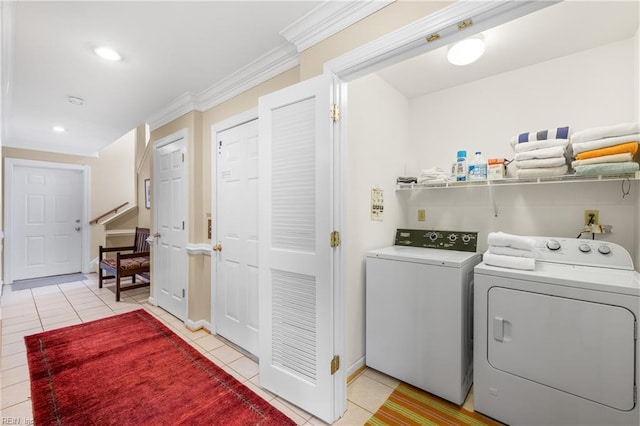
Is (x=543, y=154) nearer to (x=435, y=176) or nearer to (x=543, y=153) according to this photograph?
(x=543, y=153)

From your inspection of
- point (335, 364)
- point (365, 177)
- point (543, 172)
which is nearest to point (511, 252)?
point (543, 172)

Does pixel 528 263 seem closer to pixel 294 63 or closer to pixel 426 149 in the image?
pixel 426 149

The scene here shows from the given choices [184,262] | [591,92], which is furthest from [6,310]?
[591,92]

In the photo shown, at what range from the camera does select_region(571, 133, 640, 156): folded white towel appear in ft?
5.25

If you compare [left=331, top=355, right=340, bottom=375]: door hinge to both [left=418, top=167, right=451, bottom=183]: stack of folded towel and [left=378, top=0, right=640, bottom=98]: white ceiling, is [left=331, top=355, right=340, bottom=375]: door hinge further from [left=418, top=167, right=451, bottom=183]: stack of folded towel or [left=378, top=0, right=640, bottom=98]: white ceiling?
[left=378, top=0, right=640, bottom=98]: white ceiling

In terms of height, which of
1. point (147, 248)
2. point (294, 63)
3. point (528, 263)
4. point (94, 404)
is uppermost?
point (294, 63)

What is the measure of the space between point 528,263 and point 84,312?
471 centimetres

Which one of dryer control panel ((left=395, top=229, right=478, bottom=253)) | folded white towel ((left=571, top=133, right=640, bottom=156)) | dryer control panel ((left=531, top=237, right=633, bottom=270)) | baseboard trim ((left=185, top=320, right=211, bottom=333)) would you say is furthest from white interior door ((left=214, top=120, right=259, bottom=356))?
folded white towel ((left=571, top=133, right=640, bottom=156))

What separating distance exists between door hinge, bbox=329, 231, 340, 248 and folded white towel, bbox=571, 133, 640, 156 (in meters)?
1.65

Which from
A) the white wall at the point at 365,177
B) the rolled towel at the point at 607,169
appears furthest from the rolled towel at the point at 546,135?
the white wall at the point at 365,177

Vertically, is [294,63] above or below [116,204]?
above

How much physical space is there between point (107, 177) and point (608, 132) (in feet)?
24.0

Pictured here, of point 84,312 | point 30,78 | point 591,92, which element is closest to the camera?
point 591,92

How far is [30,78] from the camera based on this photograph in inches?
96.2
